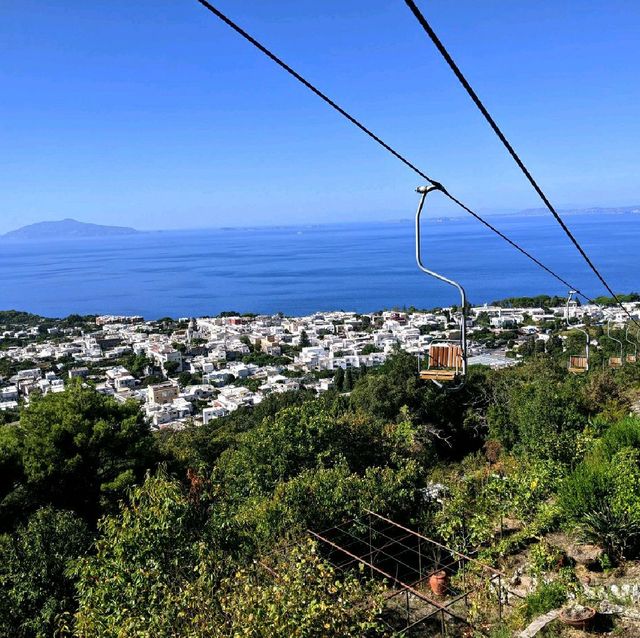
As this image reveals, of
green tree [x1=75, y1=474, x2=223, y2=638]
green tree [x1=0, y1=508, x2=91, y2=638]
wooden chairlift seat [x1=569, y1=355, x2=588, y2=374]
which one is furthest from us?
wooden chairlift seat [x1=569, y1=355, x2=588, y2=374]

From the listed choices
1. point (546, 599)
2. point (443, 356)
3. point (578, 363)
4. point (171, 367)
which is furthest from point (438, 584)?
point (171, 367)

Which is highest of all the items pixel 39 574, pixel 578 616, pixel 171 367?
pixel 578 616

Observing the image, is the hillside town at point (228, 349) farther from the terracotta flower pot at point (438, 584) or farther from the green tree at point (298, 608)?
the green tree at point (298, 608)

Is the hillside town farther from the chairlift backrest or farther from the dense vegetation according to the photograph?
the chairlift backrest

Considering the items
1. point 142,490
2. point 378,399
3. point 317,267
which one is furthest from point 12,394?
point 317,267

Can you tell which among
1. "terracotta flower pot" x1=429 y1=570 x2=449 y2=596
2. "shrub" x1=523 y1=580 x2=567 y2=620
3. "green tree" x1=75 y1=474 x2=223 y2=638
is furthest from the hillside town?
"shrub" x1=523 y1=580 x2=567 y2=620

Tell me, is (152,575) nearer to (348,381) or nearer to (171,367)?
(348,381)

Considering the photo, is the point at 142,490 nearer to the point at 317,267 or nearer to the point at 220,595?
the point at 220,595
